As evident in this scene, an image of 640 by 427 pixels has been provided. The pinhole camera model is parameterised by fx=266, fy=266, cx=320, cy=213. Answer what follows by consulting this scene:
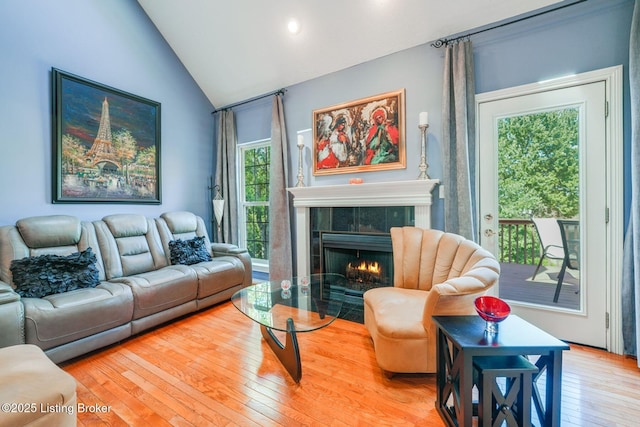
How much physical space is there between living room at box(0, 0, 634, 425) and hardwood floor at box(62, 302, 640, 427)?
0.11 metres

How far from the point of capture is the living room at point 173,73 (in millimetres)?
2146

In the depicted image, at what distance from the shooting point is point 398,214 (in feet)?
9.37

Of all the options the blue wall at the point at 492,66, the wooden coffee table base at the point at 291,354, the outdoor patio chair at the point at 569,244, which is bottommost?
the wooden coffee table base at the point at 291,354

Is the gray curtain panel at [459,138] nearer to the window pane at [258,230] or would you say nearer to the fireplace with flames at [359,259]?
the fireplace with flames at [359,259]

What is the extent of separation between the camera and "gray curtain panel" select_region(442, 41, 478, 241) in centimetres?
244

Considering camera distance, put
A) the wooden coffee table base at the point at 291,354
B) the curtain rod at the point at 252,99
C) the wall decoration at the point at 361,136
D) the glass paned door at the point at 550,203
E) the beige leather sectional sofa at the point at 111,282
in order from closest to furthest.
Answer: the wooden coffee table base at the point at 291,354
the beige leather sectional sofa at the point at 111,282
the glass paned door at the point at 550,203
the wall decoration at the point at 361,136
the curtain rod at the point at 252,99

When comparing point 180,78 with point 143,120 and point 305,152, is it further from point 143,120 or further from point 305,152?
point 305,152

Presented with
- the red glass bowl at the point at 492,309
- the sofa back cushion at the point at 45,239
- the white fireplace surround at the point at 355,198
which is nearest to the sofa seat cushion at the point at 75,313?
the sofa back cushion at the point at 45,239

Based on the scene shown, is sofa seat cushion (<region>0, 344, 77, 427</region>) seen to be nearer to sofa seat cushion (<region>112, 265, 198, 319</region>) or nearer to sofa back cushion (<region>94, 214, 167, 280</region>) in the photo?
sofa seat cushion (<region>112, 265, 198, 319</region>)

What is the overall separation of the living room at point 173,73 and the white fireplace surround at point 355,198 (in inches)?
7.5

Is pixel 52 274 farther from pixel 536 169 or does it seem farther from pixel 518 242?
pixel 536 169

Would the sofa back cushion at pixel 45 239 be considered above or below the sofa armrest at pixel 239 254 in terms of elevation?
above

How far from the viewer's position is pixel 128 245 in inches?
117

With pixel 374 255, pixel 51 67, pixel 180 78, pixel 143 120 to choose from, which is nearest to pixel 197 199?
pixel 143 120
